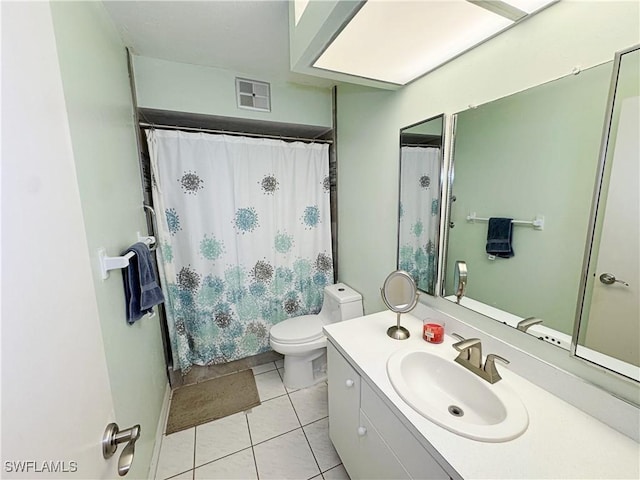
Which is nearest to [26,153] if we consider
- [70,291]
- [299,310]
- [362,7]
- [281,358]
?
[70,291]

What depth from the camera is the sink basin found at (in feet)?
2.46

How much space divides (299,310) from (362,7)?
6.92ft

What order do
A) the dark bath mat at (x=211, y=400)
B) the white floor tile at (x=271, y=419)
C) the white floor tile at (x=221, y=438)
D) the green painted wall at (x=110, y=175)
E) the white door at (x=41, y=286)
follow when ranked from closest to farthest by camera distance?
the white door at (x=41, y=286), the green painted wall at (x=110, y=175), the white floor tile at (x=221, y=438), the white floor tile at (x=271, y=419), the dark bath mat at (x=211, y=400)

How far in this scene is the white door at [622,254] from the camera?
2.33 feet

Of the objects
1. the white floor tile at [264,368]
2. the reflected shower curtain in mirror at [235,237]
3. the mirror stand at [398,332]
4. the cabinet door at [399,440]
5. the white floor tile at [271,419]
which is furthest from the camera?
the white floor tile at [264,368]

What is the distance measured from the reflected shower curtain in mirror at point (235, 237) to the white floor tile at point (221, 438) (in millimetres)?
500

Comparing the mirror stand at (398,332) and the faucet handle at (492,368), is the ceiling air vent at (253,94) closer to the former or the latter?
the mirror stand at (398,332)

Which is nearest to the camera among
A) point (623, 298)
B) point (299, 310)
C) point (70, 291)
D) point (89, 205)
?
point (70, 291)

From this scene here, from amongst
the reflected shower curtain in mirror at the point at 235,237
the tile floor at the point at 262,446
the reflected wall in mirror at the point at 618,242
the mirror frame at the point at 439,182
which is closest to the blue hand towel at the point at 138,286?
the reflected shower curtain in mirror at the point at 235,237

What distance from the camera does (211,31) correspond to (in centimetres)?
141

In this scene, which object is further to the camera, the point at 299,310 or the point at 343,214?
the point at 299,310

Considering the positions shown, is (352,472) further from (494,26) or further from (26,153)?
(494,26)

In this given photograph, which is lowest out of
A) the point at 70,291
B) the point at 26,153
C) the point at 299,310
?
the point at 299,310

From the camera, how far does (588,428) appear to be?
0.76 meters
